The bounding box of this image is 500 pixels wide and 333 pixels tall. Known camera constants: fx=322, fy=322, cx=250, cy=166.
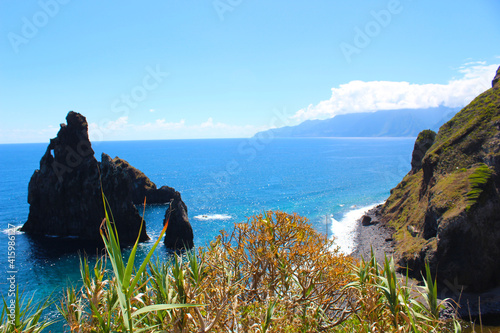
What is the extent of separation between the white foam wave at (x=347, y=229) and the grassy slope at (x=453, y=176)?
22.9 ft

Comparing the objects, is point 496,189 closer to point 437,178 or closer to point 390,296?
point 437,178

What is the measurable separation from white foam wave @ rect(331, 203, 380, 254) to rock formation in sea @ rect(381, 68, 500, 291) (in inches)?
293

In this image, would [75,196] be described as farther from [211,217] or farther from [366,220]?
[366,220]

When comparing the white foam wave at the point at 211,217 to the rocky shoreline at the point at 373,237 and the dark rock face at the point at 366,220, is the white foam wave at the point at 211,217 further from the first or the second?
the dark rock face at the point at 366,220

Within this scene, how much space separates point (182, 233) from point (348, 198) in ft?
173

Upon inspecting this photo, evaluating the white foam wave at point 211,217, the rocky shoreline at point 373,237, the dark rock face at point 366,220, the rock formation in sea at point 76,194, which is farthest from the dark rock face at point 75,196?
the dark rock face at point 366,220

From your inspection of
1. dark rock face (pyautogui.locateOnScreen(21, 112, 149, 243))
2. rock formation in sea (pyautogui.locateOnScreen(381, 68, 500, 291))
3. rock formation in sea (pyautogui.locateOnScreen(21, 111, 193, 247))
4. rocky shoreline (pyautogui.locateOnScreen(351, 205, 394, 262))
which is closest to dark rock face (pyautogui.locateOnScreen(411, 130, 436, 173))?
rocky shoreline (pyautogui.locateOnScreen(351, 205, 394, 262))

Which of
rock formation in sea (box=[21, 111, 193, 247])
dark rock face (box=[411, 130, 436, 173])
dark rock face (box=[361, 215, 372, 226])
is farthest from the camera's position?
dark rock face (box=[411, 130, 436, 173])

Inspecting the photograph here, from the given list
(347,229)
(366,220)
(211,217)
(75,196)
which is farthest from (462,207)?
(75,196)

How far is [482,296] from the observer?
3334 centimetres

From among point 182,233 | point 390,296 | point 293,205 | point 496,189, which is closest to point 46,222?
point 182,233

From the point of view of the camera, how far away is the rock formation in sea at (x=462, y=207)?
35.0 metres

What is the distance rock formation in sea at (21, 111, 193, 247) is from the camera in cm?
5734

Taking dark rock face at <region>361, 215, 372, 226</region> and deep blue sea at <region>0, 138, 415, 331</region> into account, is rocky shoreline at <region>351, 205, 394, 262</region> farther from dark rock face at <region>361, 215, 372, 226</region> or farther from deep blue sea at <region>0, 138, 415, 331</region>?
deep blue sea at <region>0, 138, 415, 331</region>
